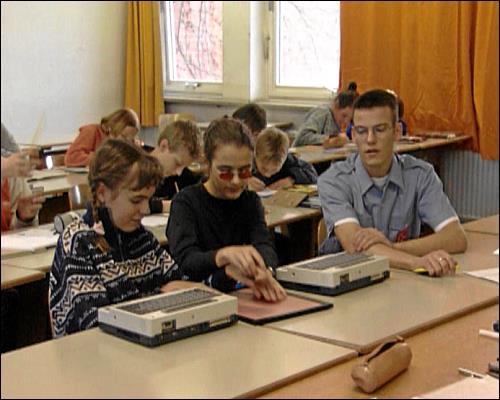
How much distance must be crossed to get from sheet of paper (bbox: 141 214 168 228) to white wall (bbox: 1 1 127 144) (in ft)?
10.8

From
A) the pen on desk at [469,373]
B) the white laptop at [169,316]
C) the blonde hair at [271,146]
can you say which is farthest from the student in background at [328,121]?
the pen on desk at [469,373]

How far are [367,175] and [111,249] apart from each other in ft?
3.25

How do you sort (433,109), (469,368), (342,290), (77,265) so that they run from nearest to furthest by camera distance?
(469,368), (77,265), (342,290), (433,109)

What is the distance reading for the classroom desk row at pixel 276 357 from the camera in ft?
4.77

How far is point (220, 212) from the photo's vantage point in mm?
2500

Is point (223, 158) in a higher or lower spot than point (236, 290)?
higher

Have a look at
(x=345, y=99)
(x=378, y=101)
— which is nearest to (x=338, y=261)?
(x=378, y=101)

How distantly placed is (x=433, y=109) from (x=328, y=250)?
3.86 m

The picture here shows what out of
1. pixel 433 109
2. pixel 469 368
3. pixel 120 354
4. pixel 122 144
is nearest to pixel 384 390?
pixel 469 368

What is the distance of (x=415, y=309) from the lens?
1.99 metres

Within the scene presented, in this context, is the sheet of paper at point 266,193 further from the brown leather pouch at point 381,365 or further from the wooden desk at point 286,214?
the brown leather pouch at point 381,365

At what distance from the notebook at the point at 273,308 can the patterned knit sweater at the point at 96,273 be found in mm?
239

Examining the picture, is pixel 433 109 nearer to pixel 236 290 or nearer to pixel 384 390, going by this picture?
pixel 236 290

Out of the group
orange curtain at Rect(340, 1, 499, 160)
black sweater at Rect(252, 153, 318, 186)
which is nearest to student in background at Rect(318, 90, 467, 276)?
black sweater at Rect(252, 153, 318, 186)
